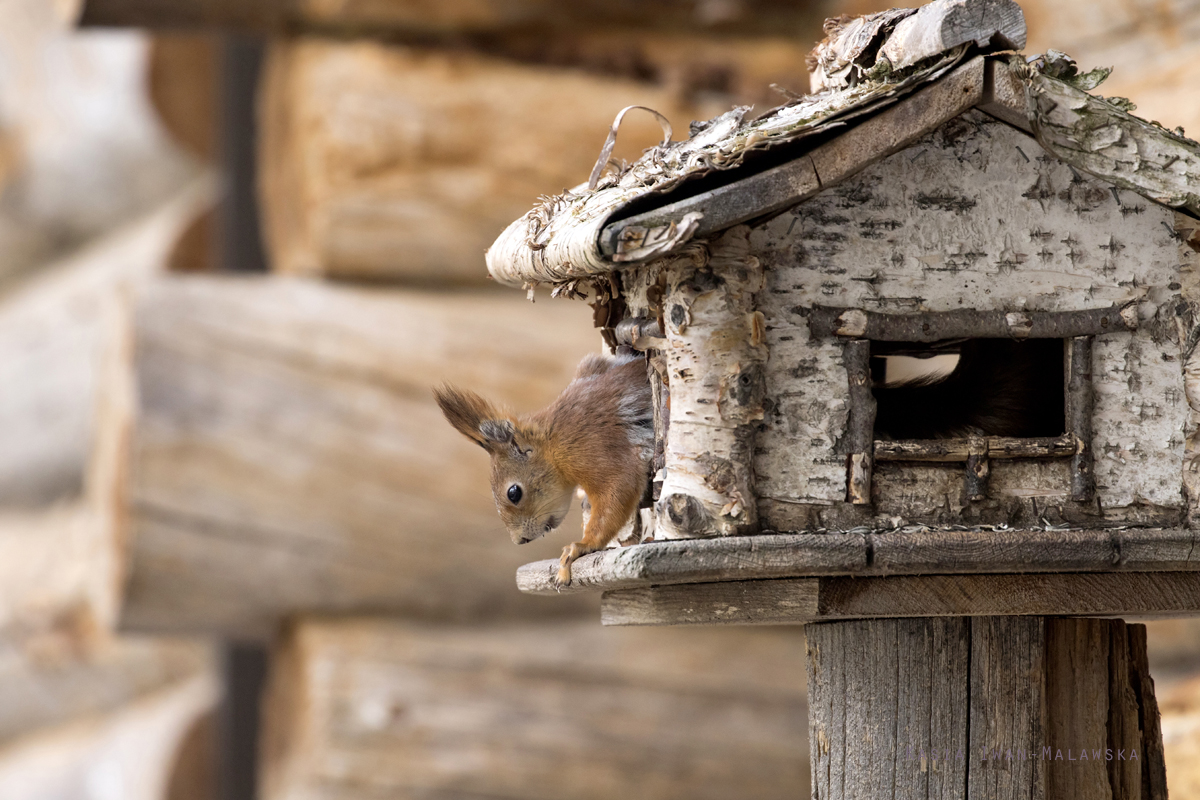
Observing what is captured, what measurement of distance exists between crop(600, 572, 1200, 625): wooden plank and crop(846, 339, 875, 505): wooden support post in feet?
0.41

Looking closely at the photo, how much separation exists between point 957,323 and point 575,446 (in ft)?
2.15

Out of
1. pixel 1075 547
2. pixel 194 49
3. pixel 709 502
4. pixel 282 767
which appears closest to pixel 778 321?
pixel 709 502

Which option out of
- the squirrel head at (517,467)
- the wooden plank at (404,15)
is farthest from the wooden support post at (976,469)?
the wooden plank at (404,15)

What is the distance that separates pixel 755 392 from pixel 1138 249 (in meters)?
0.58

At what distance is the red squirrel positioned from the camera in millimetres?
2145

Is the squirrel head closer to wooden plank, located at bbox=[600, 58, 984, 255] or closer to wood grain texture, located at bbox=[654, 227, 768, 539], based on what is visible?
wood grain texture, located at bbox=[654, 227, 768, 539]

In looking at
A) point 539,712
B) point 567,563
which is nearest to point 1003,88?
point 567,563

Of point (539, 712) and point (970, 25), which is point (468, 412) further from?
point (539, 712)

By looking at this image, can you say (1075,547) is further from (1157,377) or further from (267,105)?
(267,105)

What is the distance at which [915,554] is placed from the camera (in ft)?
5.65

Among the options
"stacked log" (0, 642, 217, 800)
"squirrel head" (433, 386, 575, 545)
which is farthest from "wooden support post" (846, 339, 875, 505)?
"stacked log" (0, 642, 217, 800)

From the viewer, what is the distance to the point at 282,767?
4156 mm

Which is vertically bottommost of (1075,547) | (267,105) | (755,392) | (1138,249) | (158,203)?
(1075,547)

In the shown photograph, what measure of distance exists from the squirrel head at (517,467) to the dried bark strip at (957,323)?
579mm
